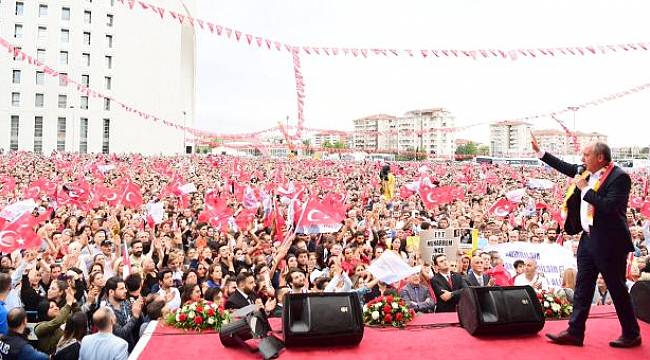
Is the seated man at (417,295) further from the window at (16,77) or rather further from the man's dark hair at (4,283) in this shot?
the window at (16,77)

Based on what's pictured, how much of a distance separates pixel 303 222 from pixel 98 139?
62.1 m

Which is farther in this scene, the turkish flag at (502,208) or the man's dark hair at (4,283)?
the turkish flag at (502,208)

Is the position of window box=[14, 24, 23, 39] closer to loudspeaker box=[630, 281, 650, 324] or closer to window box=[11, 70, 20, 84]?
window box=[11, 70, 20, 84]

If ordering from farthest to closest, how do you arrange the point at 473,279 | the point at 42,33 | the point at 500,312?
the point at 42,33
the point at 473,279
the point at 500,312

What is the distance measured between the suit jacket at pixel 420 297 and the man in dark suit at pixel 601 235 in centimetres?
267

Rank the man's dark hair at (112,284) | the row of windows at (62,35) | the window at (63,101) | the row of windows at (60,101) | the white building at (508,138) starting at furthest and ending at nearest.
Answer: the white building at (508,138) → the window at (63,101) → the row of windows at (60,101) → the row of windows at (62,35) → the man's dark hair at (112,284)

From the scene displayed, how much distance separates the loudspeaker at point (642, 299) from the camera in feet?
16.0

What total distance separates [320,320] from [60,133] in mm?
69904

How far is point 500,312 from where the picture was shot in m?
4.57

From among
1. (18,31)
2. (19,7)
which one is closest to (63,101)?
(18,31)

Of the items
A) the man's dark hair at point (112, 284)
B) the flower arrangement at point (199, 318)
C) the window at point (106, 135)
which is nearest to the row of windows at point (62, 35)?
the window at point (106, 135)

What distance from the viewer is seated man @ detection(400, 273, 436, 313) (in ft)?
22.9

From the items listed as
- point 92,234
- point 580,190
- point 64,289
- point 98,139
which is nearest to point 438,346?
point 580,190

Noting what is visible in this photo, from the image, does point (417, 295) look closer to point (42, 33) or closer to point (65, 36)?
point (65, 36)
